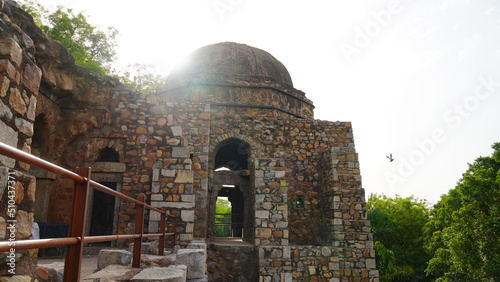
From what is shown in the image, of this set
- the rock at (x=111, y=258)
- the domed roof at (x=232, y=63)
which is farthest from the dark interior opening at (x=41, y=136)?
the domed roof at (x=232, y=63)

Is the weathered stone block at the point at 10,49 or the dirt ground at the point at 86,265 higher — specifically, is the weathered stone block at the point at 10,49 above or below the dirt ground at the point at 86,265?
above

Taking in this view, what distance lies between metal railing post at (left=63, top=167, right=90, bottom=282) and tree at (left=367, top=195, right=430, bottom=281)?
63.1 feet

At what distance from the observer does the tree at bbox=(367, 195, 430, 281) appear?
59.3 ft

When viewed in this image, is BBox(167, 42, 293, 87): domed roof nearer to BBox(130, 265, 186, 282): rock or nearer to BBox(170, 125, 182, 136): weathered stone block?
BBox(170, 125, 182, 136): weathered stone block

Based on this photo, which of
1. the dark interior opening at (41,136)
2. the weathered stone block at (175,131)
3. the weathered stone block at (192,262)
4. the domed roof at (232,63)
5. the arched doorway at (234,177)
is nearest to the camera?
the weathered stone block at (192,262)

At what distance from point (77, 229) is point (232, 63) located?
12599mm

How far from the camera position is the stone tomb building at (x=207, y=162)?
6762 millimetres

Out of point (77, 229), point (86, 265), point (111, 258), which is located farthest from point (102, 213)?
point (77, 229)

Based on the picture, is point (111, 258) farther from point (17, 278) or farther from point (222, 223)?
point (222, 223)

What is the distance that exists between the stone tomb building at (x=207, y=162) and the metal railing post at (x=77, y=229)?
4.15 ft

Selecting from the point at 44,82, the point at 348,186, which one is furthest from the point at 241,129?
the point at 44,82

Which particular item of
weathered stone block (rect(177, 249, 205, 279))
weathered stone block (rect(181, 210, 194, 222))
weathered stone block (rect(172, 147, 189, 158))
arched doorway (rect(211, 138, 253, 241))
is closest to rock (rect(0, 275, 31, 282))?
weathered stone block (rect(177, 249, 205, 279))

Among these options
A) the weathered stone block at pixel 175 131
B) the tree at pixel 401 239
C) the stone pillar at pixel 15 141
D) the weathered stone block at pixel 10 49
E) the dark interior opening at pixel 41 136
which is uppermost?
the weathered stone block at pixel 175 131

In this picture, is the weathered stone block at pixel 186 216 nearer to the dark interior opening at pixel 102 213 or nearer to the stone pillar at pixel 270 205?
the stone pillar at pixel 270 205
